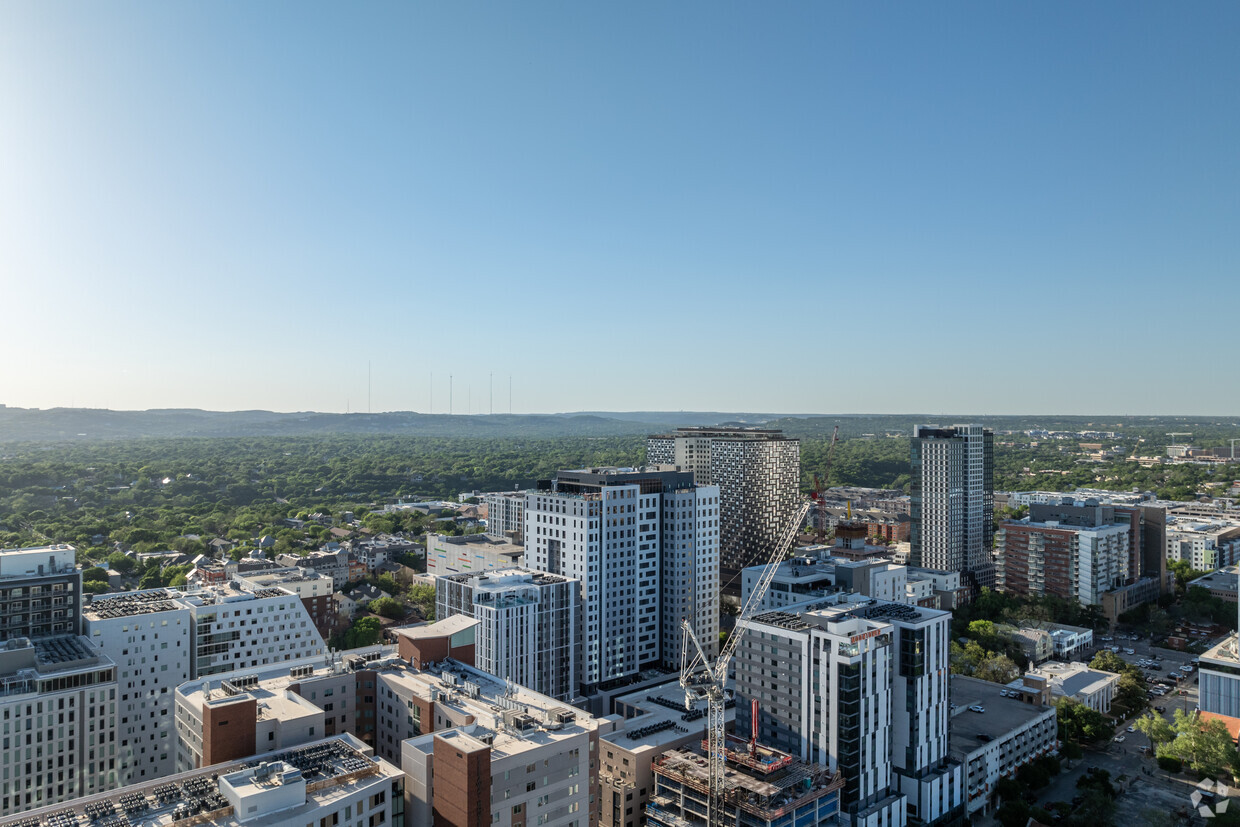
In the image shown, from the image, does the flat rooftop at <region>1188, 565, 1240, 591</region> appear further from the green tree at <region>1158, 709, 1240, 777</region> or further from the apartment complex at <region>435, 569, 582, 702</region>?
the apartment complex at <region>435, 569, 582, 702</region>

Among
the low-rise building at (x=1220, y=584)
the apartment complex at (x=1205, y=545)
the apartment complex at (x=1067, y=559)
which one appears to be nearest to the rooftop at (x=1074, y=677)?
the apartment complex at (x=1067, y=559)

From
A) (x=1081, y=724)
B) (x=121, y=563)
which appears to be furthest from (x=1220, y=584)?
(x=121, y=563)

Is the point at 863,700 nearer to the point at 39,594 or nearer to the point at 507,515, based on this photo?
the point at 39,594

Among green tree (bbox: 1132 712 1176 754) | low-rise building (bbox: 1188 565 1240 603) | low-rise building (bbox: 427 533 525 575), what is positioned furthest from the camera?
low-rise building (bbox: 1188 565 1240 603)

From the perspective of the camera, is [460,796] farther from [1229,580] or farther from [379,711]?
[1229,580]

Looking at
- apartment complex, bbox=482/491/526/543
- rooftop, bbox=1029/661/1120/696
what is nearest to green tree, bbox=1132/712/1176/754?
rooftop, bbox=1029/661/1120/696

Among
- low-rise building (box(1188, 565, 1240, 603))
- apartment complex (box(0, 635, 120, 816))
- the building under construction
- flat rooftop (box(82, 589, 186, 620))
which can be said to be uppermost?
flat rooftop (box(82, 589, 186, 620))
